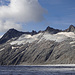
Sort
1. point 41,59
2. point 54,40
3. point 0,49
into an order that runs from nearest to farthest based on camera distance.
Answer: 1. point 41,59
2. point 54,40
3. point 0,49

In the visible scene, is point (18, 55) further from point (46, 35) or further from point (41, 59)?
point (46, 35)

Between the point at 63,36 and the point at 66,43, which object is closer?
the point at 66,43

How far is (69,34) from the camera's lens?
18550 cm

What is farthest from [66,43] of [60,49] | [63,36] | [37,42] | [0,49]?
[0,49]

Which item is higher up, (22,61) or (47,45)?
(47,45)

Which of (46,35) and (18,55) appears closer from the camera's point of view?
(18,55)

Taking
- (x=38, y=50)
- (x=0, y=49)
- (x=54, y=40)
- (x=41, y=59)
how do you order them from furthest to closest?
1. (x=0, y=49)
2. (x=54, y=40)
3. (x=38, y=50)
4. (x=41, y=59)

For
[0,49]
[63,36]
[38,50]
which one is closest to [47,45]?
[38,50]

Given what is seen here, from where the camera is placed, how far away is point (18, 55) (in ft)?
550

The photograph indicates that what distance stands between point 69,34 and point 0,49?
69.3m

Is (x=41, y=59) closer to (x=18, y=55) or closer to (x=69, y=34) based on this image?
(x=18, y=55)

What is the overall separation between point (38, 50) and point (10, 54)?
1073 inches

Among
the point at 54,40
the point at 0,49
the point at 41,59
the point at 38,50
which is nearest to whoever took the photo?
the point at 41,59

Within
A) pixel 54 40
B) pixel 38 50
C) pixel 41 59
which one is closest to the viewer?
pixel 41 59
